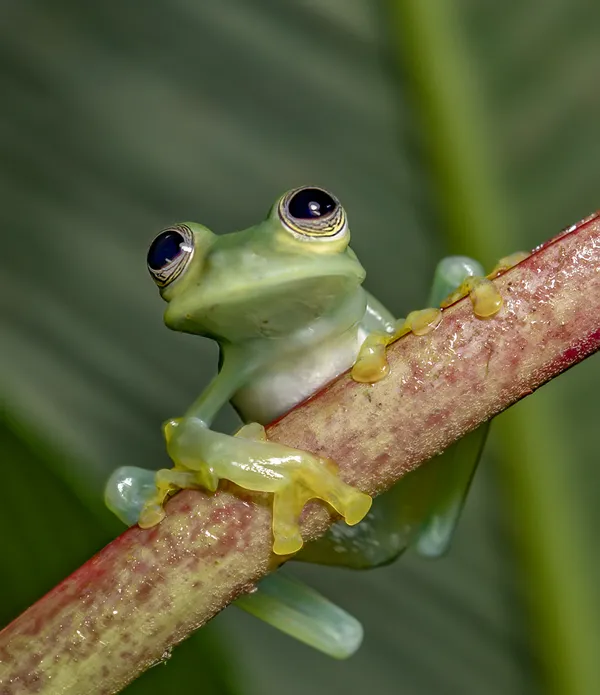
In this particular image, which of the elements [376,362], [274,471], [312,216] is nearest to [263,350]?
[312,216]

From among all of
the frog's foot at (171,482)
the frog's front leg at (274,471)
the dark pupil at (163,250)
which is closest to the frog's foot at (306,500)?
the frog's front leg at (274,471)

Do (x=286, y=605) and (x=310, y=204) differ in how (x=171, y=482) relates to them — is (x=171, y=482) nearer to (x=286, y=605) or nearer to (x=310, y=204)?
(x=310, y=204)

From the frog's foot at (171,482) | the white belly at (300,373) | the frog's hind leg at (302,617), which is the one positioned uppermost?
the frog's foot at (171,482)

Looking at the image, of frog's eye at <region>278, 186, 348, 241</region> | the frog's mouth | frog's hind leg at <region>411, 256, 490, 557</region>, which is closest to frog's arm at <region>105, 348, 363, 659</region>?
frog's hind leg at <region>411, 256, 490, 557</region>

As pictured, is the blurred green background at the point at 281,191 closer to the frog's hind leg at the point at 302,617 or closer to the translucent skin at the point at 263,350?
the frog's hind leg at the point at 302,617

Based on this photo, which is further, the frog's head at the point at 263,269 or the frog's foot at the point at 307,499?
the frog's head at the point at 263,269

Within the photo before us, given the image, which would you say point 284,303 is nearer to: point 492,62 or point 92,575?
point 92,575

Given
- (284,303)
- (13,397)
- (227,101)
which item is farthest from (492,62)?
(13,397)
